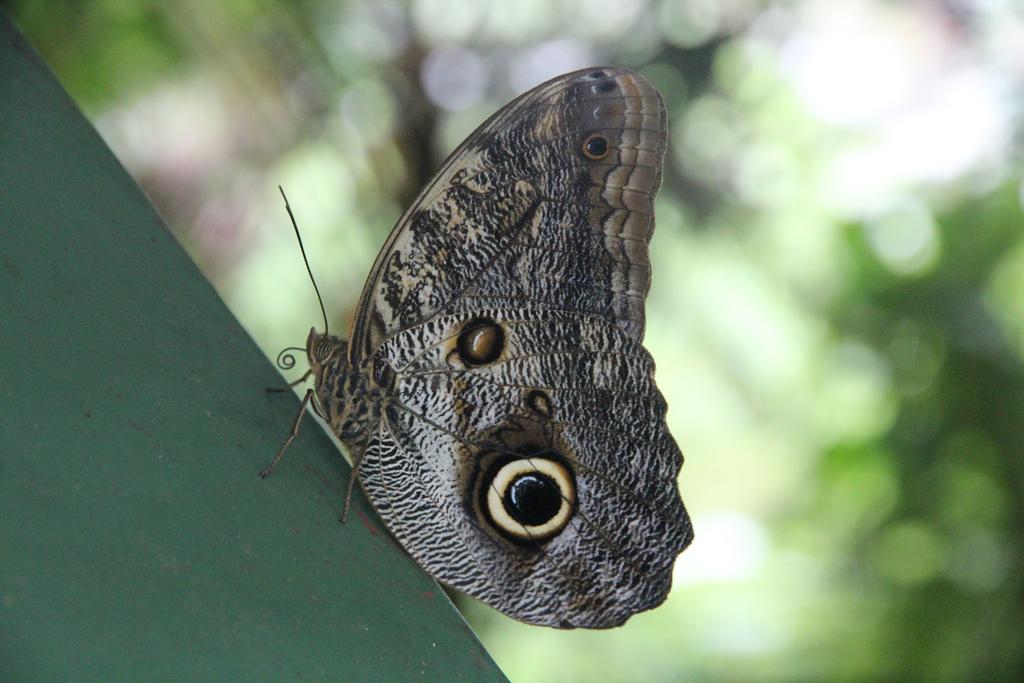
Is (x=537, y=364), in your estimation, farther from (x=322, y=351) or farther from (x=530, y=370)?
(x=322, y=351)

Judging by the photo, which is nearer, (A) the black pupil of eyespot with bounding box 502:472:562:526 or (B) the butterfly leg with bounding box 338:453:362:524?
(B) the butterfly leg with bounding box 338:453:362:524

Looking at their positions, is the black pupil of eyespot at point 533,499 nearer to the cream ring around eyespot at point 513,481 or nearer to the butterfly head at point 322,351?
the cream ring around eyespot at point 513,481

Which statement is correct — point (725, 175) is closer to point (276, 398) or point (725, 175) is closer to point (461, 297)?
point (461, 297)

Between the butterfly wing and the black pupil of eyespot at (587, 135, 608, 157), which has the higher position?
the black pupil of eyespot at (587, 135, 608, 157)

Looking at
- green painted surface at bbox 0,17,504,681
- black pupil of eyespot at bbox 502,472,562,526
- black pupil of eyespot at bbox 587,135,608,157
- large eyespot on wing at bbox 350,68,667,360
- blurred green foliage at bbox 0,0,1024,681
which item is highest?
blurred green foliage at bbox 0,0,1024,681

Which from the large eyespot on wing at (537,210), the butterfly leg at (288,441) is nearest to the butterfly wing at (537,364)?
the large eyespot on wing at (537,210)

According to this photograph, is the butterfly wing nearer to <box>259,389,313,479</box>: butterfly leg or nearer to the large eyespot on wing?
the large eyespot on wing

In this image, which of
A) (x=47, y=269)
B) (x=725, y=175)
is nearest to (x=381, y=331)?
(x=47, y=269)

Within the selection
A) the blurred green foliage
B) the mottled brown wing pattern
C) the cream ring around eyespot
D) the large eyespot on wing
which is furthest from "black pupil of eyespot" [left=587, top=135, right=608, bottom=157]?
the blurred green foliage
